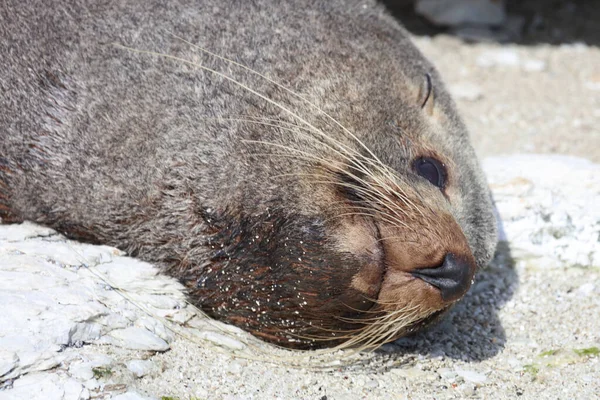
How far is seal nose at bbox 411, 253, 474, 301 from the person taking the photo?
3.13 metres

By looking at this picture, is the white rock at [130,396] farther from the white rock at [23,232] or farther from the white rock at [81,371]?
the white rock at [23,232]

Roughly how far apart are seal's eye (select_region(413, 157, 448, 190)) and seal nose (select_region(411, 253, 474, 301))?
53 centimetres

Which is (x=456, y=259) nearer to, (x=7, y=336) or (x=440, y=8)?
(x=7, y=336)

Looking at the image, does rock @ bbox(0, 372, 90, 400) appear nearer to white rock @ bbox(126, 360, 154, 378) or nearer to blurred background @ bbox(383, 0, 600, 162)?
white rock @ bbox(126, 360, 154, 378)

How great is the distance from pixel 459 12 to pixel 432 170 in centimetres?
509

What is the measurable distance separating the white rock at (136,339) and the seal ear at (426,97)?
5.52ft

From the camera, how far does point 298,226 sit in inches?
128

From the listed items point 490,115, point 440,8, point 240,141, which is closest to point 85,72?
point 240,141

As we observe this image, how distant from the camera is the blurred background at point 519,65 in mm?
6691

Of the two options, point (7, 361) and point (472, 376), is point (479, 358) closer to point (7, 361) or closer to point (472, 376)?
point (472, 376)

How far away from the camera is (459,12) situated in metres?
8.27

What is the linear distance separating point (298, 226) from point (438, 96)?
53.5 inches

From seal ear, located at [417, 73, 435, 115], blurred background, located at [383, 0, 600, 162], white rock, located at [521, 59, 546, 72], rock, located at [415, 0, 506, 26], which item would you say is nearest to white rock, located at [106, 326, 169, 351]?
seal ear, located at [417, 73, 435, 115]

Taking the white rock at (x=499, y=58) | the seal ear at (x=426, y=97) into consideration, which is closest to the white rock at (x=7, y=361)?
the seal ear at (x=426, y=97)
